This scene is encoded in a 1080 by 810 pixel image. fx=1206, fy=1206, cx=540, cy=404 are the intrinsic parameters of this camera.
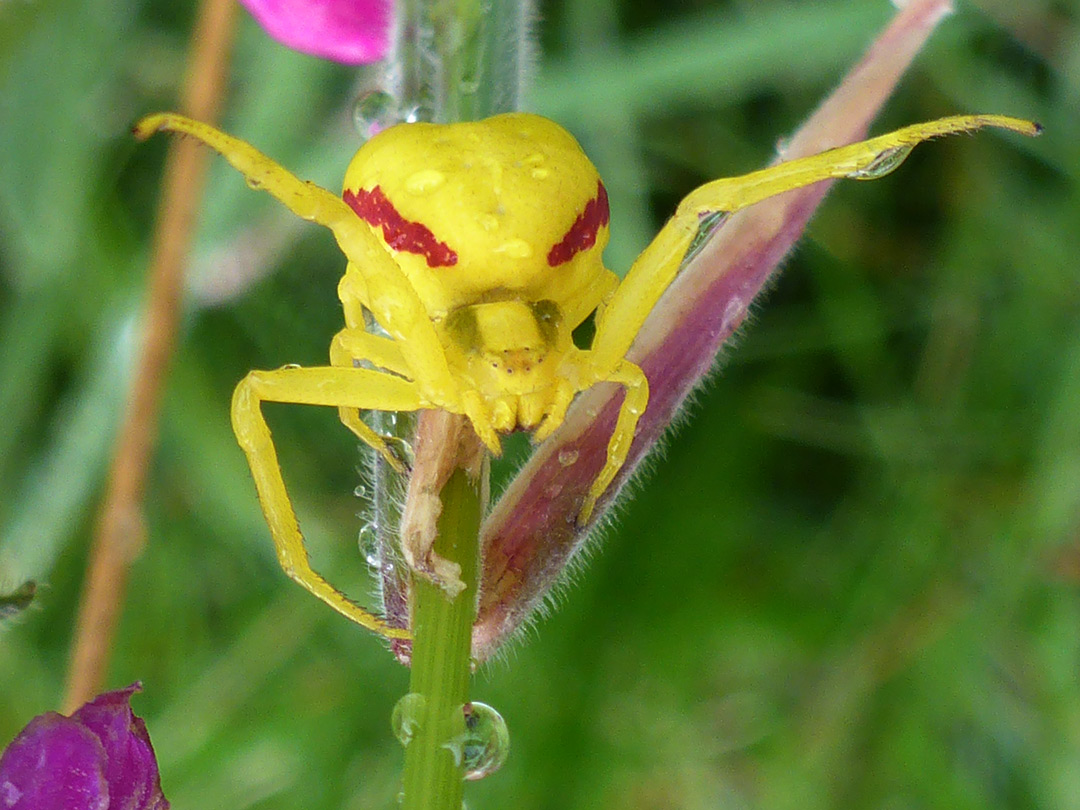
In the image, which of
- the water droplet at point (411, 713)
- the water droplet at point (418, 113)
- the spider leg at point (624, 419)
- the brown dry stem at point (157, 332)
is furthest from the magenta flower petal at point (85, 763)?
the brown dry stem at point (157, 332)

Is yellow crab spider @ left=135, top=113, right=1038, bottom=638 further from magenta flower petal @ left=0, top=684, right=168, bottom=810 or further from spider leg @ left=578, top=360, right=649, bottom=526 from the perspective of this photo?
magenta flower petal @ left=0, top=684, right=168, bottom=810

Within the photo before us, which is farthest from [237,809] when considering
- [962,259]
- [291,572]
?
[962,259]

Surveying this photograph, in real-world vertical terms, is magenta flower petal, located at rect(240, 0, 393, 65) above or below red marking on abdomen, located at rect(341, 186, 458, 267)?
above

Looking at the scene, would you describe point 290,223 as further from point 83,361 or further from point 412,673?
point 412,673

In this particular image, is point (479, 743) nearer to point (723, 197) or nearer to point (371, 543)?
point (371, 543)

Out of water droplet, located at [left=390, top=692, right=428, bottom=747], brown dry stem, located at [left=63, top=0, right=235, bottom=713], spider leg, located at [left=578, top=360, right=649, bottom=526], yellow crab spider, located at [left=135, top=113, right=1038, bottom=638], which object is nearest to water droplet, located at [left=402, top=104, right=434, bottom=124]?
yellow crab spider, located at [left=135, top=113, right=1038, bottom=638]
